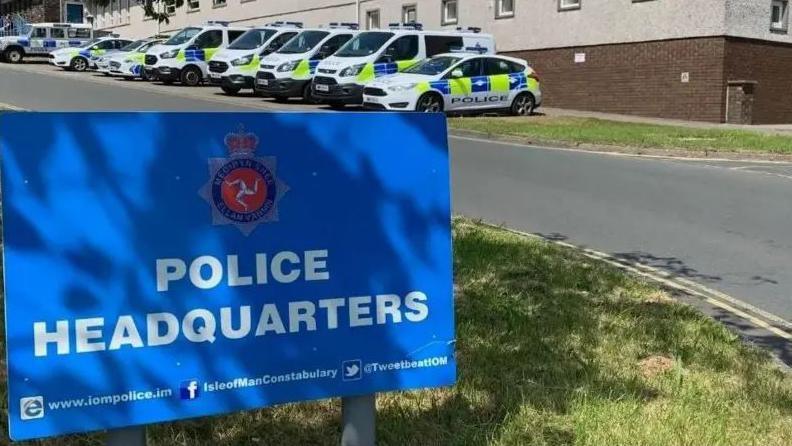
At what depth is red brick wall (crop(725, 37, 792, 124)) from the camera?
75.9ft

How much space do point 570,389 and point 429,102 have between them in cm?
1543

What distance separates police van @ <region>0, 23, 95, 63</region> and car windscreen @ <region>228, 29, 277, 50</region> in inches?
737

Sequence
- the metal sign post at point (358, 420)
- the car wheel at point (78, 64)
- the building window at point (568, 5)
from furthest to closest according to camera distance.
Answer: the car wheel at point (78, 64)
the building window at point (568, 5)
the metal sign post at point (358, 420)

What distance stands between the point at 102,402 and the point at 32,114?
83 centimetres

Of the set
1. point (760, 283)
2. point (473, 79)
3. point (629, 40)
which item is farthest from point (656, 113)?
point (760, 283)

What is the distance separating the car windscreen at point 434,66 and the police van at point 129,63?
1436cm

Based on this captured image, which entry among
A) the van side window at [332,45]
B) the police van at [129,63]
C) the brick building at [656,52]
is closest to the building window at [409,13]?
the brick building at [656,52]

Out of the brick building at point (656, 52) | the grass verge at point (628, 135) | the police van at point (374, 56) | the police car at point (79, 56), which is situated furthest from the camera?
the police car at point (79, 56)

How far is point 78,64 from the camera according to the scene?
36.1 m

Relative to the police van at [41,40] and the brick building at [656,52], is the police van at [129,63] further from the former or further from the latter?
the brick building at [656,52]

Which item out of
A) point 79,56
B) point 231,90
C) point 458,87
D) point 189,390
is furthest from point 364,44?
point 189,390

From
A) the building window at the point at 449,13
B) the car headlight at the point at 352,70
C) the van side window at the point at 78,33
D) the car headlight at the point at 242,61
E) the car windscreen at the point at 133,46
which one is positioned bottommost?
the car headlight at the point at 352,70

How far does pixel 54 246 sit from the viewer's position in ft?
7.58

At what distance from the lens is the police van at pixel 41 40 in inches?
1639
